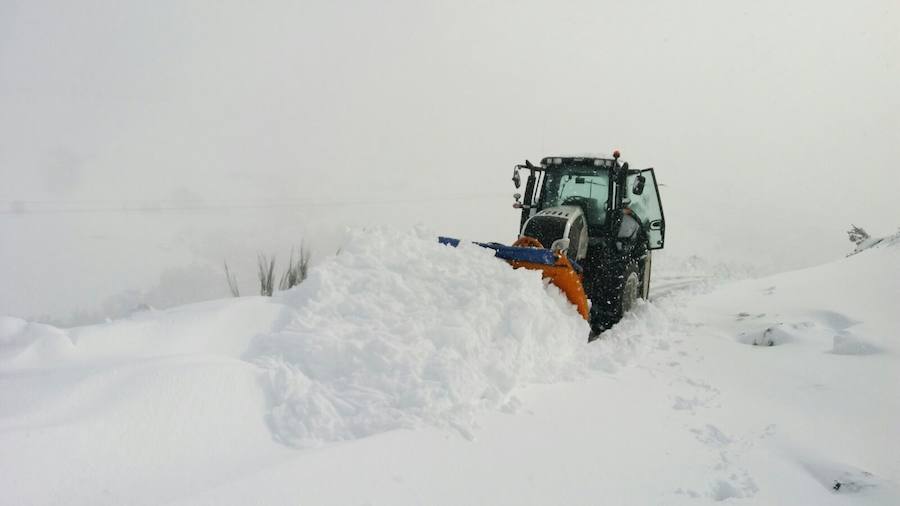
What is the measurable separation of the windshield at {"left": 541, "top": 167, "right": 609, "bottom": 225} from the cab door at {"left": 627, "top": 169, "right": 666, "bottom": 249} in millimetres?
478

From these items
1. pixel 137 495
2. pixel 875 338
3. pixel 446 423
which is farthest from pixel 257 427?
pixel 875 338

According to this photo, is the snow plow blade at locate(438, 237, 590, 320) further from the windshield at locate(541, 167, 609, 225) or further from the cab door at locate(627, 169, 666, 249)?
the cab door at locate(627, 169, 666, 249)

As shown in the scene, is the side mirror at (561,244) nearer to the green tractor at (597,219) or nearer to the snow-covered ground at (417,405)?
the green tractor at (597,219)

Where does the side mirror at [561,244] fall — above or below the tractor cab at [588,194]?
below

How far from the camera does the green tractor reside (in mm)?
6512

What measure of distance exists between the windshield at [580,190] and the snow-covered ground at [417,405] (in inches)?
92.8

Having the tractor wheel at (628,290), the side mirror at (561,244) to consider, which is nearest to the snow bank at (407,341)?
the side mirror at (561,244)

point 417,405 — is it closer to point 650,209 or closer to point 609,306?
point 609,306

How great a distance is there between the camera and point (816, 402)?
440 cm

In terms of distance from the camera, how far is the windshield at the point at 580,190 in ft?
24.1

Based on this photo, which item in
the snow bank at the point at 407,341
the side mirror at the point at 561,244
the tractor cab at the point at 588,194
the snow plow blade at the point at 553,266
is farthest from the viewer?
the tractor cab at the point at 588,194

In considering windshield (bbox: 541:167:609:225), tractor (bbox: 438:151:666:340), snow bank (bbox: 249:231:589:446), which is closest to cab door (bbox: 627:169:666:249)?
tractor (bbox: 438:151:666:340)

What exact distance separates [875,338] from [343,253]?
5.27 metres

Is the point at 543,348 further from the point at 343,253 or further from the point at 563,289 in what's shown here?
the point at 343,253
